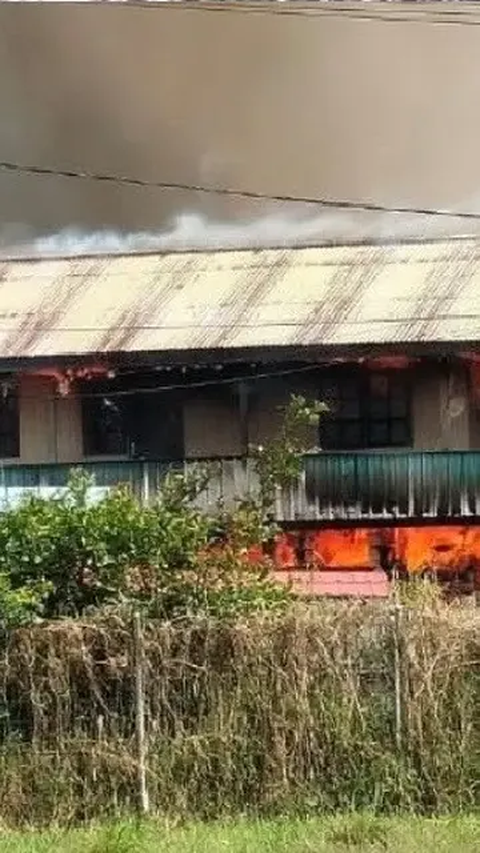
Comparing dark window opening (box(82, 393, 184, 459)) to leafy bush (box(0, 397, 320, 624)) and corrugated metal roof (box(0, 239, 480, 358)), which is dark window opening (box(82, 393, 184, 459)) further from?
leafy bush (box(0, 397, 320, 624))

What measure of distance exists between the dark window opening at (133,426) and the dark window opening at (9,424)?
1.21 m

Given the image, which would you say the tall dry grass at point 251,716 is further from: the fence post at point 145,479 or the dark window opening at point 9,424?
the dark window opening at point 9,424

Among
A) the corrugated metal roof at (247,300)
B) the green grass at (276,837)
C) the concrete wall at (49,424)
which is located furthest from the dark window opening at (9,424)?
the green grass at (276,837)

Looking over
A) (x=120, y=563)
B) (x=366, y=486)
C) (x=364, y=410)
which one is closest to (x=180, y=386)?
(x=364, y=410)

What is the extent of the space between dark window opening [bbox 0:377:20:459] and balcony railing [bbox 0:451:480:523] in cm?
237

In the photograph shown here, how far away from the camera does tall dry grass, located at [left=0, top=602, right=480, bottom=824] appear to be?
37.1 ft

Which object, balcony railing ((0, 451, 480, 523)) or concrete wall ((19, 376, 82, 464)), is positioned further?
concrete wall ((19, 376, 82, 464))

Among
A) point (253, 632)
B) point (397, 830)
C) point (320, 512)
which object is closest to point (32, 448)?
point (320, 512)

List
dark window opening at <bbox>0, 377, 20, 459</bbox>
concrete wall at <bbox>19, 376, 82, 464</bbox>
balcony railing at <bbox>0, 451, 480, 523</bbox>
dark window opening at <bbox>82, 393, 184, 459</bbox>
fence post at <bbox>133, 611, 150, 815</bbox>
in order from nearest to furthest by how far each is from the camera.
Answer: fence post at <bbox>133, 611, 150, 815</bbox> < balcony railing at <bbox>0, 451, 480, 523</bbox> < dark window opening at <bbox>82, 393, 184, 459</bbox> < concrete wall at <bbox>19, 376, 82, 464</bbox> < dark window opening at <bbox>0, 377, 20, 459</bbox>

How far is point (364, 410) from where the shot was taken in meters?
23.2

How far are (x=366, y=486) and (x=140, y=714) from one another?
35.7 feet

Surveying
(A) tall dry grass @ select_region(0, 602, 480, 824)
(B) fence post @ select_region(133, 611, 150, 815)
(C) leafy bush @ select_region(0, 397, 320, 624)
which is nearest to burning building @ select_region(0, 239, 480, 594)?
(C) leafy bush @ select_region(0, 397, 320, 624)

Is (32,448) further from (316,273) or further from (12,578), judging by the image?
(12,578)

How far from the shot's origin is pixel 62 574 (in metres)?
12.9
